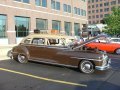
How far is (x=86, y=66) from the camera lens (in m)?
Result: 11.1

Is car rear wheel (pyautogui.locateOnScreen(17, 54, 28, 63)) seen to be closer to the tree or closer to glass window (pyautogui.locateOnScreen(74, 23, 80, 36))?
the tree

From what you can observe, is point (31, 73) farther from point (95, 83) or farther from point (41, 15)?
point (41, 15)

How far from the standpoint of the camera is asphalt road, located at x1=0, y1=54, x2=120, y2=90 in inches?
335

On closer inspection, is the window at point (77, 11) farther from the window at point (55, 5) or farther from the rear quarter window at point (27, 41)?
the rear quarter window at point (27, 41)

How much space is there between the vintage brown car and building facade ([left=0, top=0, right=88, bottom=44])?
66.4 feet

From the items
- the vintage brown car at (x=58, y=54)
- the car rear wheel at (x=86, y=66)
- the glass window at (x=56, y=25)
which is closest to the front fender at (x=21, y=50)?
the vintage brown car at (x=58, y=54)

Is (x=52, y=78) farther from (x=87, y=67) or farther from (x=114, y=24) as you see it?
(x=114, y=24)

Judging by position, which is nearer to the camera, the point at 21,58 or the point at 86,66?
the point at 86,66

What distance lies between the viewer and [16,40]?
34.6 meters

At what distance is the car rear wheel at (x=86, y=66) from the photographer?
433 inches

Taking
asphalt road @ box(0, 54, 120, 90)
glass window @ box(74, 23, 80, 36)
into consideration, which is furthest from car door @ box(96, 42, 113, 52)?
glass window @ box(74, 23, 80, 36)

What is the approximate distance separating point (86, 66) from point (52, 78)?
206 centimetres

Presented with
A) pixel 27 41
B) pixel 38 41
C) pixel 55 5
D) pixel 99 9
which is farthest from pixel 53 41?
pixel 99 9

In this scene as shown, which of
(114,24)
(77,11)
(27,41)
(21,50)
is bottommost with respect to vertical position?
(21,50)
